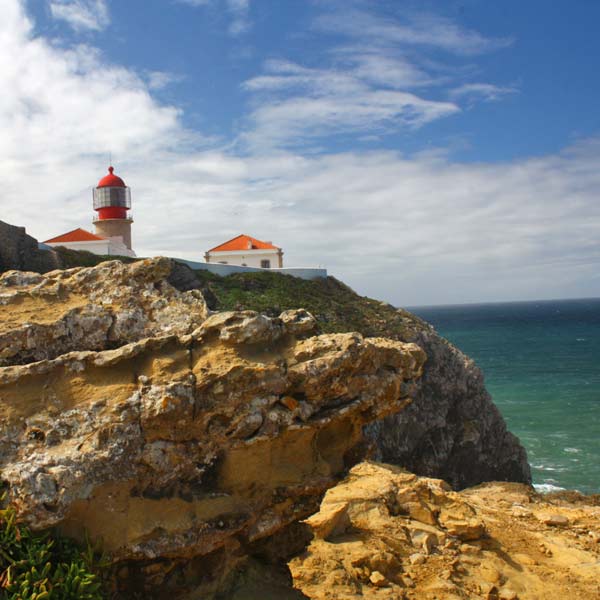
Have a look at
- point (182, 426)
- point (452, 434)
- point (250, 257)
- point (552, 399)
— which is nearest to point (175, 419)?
point (182, 426)

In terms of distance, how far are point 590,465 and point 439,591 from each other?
2535 centimetres

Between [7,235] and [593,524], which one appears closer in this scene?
[593,524]

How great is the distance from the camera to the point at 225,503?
6.24m

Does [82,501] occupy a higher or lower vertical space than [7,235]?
lower

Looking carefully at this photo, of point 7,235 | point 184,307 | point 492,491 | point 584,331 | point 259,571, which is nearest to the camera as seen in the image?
point 259,571

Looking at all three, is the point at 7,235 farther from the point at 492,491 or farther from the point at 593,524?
the point at 593,524

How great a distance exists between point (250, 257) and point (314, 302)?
45.0 feet

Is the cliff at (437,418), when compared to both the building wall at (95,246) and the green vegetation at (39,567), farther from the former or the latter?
the green vegetation at (39,567)

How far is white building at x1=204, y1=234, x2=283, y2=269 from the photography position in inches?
1858

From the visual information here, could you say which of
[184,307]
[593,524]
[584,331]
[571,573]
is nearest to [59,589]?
[184,307]

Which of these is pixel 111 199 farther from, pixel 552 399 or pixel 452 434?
pixel 552 399

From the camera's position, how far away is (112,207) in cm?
4300

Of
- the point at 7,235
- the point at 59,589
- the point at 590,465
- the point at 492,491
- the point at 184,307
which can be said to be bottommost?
the point at 590,465

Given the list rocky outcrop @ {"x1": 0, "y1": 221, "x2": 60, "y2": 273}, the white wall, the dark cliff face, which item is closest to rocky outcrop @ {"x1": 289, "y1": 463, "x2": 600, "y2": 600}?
the dark cliff face
